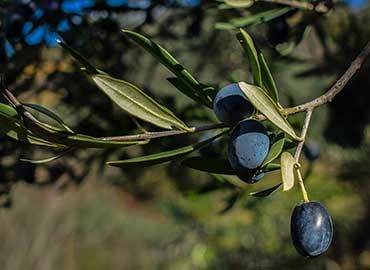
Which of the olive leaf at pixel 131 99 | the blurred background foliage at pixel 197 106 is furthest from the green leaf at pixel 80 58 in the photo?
the blurred background foliage at pixel 197 106

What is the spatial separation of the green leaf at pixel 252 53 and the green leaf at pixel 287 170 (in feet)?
0.19

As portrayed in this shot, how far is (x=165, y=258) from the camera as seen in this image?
459cm

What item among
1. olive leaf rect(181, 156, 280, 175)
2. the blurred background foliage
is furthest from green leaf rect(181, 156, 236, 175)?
the blurred background foliage

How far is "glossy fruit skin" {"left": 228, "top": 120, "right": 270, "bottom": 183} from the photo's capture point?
45cm

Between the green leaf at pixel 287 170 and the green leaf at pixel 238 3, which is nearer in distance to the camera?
the green leaf at pixel 287 170

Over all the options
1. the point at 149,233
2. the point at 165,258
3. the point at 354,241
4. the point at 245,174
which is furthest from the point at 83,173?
the point at 149,233

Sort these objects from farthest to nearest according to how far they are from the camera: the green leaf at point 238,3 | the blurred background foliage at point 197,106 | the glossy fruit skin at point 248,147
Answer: the blurred background foliage at point 197,106
the green leaf at point 238,3
the glossy fruit skin at point 248,147

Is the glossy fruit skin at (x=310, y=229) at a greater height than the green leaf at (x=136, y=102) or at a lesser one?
lesser

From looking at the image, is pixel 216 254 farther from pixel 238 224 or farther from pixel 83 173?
pixel 83 173

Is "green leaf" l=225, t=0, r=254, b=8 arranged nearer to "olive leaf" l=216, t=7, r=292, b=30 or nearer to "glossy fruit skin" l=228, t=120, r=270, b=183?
"olive leaf" l=216, t=7, r=292, b=30

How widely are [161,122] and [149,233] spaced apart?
631 cm

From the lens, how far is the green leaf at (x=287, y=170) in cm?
45

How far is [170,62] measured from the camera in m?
0.51

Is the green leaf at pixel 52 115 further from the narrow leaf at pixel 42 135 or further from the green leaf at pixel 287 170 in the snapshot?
the green leaf at pixel 287 170
